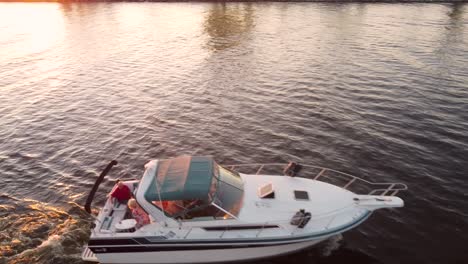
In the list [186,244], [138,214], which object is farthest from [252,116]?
[186,244]

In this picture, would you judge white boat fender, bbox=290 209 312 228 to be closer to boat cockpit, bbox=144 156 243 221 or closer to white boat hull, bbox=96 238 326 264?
white boat hull, bbox=96 238 326 264

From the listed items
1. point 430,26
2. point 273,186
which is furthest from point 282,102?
point 430,26

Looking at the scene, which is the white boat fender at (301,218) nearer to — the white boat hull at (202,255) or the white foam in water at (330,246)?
the white boat hull at (202,255)

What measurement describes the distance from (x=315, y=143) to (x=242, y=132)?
5649 millimetres

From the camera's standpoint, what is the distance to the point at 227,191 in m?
15.4

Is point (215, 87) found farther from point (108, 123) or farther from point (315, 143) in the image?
point (315, 143)

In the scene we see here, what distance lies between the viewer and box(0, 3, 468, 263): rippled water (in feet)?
58.7

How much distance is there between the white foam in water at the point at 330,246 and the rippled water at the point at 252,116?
2.7 inches

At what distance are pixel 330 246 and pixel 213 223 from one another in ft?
18.7

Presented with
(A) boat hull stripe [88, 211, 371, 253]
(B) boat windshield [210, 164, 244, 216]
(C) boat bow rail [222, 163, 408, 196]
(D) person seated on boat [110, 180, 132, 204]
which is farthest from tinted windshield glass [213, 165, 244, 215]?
(D) person seated on boat [110, 180, 132, 204]

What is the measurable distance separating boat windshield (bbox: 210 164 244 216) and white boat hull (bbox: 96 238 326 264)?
1.66 m

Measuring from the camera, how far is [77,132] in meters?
29.4

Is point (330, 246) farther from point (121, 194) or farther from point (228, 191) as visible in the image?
point (121, 194)

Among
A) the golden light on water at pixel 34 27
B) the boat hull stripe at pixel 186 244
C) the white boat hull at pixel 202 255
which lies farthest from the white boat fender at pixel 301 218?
the golden light on water at pixel 34 27
